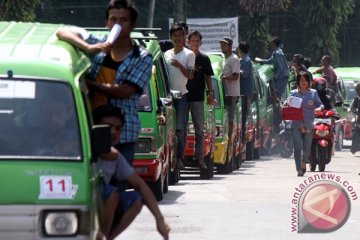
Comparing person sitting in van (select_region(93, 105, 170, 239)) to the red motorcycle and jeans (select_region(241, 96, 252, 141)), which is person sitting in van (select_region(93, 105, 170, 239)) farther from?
jeans (select_region(241, 96, 252, 141))

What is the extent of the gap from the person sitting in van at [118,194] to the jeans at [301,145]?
41.0 ft

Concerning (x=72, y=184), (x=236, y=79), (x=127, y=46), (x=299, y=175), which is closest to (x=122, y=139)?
(x=127, y=46)

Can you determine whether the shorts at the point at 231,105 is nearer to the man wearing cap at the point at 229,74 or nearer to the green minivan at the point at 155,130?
the man wearing cap at the point at 229,74

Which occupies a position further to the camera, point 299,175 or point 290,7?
point 290,7

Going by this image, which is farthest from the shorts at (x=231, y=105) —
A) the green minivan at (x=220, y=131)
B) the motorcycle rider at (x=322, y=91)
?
the motorcycle rider at (x=322, y=91)

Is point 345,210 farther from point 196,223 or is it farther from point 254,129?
point 254,129

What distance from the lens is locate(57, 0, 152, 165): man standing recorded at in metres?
9.95

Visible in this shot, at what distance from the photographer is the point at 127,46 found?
1030 cm

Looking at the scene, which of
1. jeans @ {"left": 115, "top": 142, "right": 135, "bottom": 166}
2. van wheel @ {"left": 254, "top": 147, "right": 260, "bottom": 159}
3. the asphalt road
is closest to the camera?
jeans @ {"left": 115, "top": 142, "right": 135, "bottom": 166}

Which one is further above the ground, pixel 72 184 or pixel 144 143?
pixel 72 184

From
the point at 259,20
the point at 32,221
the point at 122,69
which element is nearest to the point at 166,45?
the point at 122,69

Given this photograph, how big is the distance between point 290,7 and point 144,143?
123 ft

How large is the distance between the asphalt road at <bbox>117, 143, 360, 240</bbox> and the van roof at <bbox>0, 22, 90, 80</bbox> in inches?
127

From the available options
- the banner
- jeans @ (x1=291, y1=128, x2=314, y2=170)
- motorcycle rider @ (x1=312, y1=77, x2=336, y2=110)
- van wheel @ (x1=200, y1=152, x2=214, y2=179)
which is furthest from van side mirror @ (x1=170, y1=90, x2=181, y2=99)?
the banner
